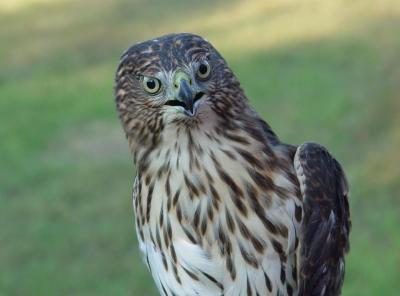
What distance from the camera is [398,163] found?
28.4ft

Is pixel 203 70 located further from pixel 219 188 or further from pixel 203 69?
pixel 219 188

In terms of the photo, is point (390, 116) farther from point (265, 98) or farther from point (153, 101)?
point (153, 101)

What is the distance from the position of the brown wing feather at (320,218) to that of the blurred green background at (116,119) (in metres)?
3.43

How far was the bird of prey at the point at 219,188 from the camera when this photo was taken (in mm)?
3549

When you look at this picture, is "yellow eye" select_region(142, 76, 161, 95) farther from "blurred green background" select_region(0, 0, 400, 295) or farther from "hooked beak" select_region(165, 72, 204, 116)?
"blurred green background" select_region(0, 0, 400, 295)

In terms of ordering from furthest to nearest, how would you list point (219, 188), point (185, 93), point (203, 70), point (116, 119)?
point (116, 119)
point (219, 188)
point (203, 70)
point (185, 93)

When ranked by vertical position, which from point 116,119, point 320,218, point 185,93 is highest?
point 116,119

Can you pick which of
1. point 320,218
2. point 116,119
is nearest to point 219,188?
point 320,218

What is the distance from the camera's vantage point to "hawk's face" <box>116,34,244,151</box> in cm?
343

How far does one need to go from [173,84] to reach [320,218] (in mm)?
870

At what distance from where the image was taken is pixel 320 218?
3.81 meters

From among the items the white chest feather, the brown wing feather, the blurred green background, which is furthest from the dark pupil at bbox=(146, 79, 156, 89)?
the blurred green background

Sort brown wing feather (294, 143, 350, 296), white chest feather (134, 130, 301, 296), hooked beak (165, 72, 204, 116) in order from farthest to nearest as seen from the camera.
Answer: brown wing feather (294, 143, 350, 296), white chest feather (134, 130, 301, 296), hooked beak (165, 72, 204, 116)

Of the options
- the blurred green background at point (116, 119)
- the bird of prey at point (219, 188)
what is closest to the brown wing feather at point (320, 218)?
the bird of prey at point (219, 188)
